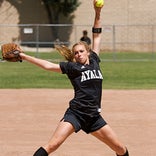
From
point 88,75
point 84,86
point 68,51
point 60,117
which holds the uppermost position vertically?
point 68,51

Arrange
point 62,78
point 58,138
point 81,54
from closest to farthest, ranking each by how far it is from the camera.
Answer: point 58,138 < point 81,54 < point 62,78

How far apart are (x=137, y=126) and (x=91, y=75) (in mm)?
4907

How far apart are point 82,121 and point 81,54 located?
0.87m

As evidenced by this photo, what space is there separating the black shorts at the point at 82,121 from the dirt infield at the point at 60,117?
1948 mm

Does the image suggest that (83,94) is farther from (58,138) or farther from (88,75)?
(58,138)

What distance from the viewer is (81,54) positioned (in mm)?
7141

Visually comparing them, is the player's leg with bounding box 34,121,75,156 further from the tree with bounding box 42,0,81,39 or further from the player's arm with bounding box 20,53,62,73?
the tree with bounding box 42,0,81,39

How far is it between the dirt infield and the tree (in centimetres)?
2926

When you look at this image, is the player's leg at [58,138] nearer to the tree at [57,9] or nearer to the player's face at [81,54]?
the player's face at [81,54]

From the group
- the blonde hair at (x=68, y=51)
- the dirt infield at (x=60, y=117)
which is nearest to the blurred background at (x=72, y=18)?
the dirt infield at (x=60, y=117)

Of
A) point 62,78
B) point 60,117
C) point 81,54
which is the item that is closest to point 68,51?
point 81,54

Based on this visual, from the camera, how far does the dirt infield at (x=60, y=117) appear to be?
9570mm

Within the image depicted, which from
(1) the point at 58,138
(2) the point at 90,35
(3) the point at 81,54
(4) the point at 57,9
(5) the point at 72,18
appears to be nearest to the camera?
(1) the point at 58,138

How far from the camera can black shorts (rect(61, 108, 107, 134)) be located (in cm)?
708
